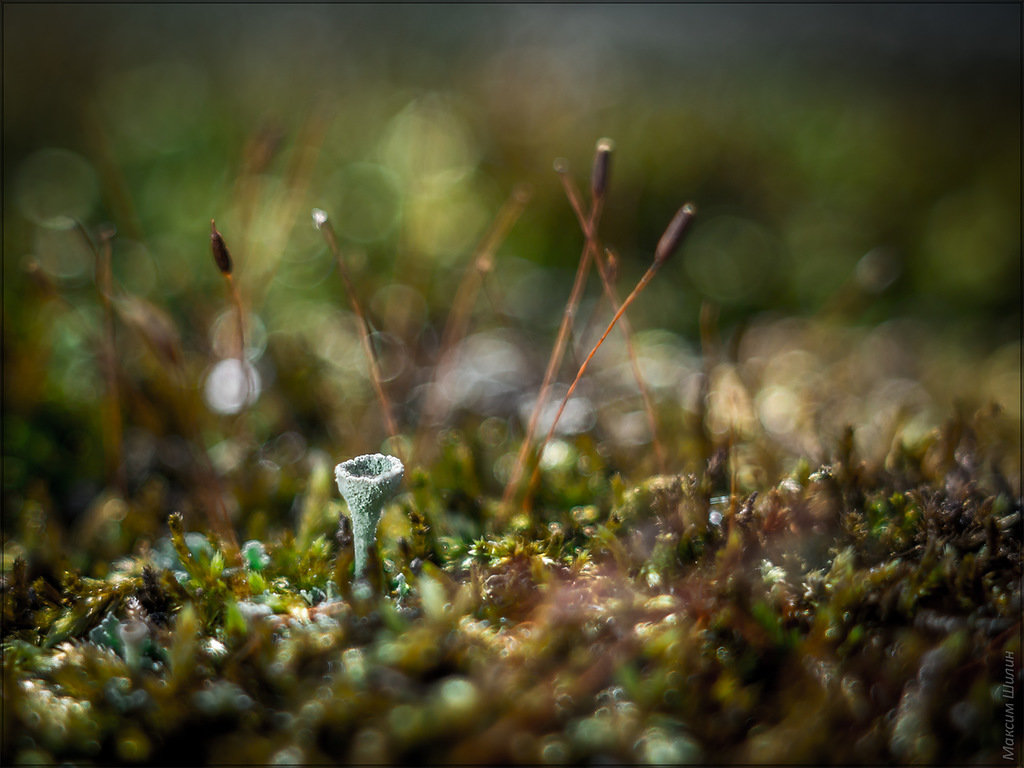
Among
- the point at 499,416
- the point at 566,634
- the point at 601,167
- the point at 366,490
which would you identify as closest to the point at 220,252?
the point at 366,490

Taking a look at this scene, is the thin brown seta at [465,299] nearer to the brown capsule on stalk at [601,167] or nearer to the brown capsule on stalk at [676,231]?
the brown capsule on stalk at [601,167]

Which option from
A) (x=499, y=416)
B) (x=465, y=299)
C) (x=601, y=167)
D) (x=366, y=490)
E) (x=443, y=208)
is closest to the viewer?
(x=366, y=490)

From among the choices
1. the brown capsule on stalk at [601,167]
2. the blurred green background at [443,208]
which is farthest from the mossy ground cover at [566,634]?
the brown capsule on stalk at [601,167]

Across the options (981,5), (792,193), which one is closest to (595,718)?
(792,193)

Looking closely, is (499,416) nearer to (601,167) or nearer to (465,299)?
(465,299)

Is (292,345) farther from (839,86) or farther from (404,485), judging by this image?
(839,86)

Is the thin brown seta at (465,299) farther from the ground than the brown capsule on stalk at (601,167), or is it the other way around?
the thin brown seta at (465,299)
